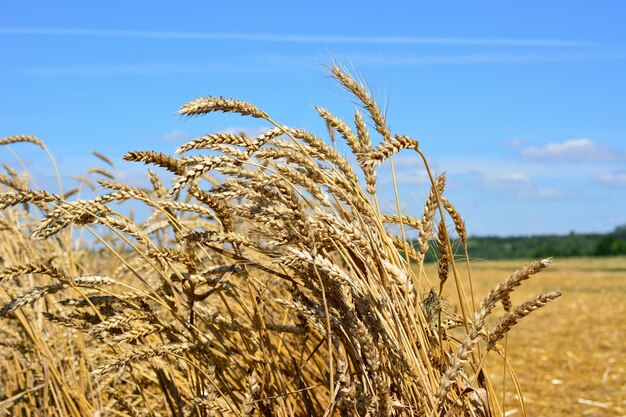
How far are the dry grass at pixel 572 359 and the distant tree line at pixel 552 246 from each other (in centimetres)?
2317

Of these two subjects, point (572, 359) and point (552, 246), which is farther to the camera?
point (552, 246)

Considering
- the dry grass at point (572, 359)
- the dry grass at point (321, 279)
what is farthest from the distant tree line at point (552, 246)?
the dry grass at point (321, 279)

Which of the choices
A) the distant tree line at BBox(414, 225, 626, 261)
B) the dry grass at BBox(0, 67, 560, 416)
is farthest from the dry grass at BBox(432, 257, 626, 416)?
the distant tree line at BBox(414, 225, 626, 261)

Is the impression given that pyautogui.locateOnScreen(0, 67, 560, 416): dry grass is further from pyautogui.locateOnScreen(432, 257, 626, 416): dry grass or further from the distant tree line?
the distant tree line

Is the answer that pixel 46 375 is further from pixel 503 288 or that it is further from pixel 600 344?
pixel 600 344

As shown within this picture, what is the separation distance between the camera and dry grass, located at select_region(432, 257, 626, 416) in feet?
24.1

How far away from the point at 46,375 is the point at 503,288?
1.84 metres

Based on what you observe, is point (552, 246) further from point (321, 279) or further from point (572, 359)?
point (321, 279)

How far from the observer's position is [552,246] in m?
48.8

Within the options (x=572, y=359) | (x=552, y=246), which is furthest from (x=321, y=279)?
(x=552, y=246)

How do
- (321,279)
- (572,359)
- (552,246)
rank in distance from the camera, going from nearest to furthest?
(321,279), (572,359), (552,246)

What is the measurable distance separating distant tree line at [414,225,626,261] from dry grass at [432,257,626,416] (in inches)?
912

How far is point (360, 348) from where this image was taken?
2.01 m

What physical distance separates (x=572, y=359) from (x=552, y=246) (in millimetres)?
40608
